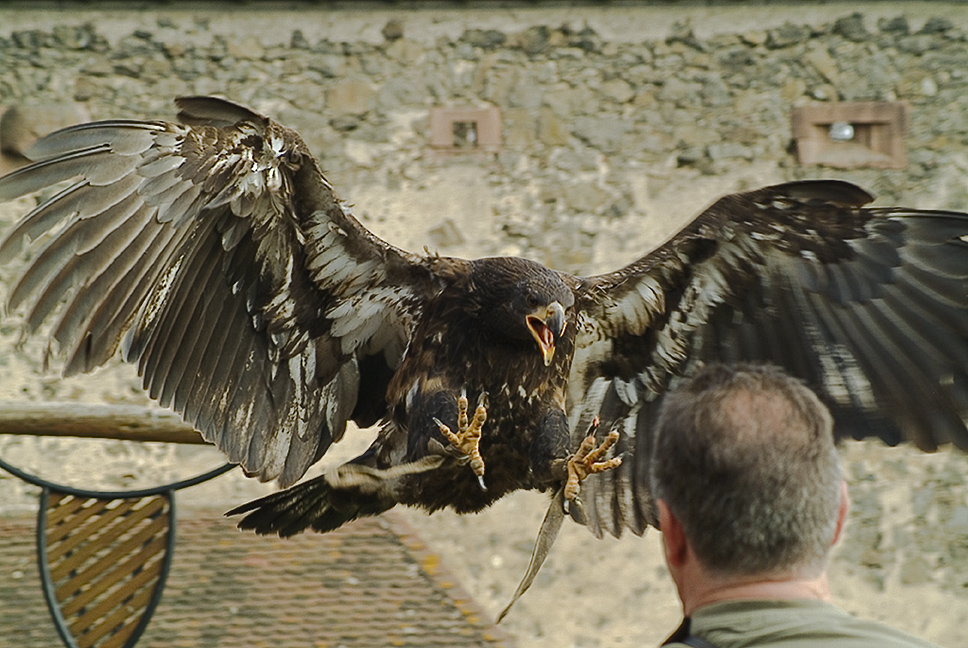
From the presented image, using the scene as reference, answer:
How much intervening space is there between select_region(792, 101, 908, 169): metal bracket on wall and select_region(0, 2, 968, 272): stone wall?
8 centimetres

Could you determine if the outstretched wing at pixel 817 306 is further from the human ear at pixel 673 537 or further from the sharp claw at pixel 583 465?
the human ear at pixel 673 537

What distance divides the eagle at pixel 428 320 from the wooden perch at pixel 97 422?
0.59m

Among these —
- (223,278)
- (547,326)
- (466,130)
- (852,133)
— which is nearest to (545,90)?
(466,130)

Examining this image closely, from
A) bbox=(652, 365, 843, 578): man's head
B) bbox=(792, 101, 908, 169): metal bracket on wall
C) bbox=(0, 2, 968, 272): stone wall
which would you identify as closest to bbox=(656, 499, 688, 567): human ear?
bbox=(652, 365, 843, 578): man's head

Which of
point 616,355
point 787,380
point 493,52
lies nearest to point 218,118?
point 616,355

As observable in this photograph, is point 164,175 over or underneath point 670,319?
over

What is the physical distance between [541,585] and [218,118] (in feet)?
18.3

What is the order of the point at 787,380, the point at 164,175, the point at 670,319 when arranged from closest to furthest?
the point at 787,380, the point at 164,175, the point at 670,319

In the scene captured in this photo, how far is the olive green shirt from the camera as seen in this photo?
147 centimetres

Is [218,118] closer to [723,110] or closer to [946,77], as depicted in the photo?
[723,110]

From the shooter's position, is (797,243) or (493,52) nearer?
(797,243)

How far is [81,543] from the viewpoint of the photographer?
4.67 meters

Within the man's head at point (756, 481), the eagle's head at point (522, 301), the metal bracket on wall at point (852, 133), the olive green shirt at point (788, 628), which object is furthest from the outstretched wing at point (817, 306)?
the metal bracket on wall at point (852, 133)

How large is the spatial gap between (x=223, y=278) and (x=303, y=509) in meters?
0.80
